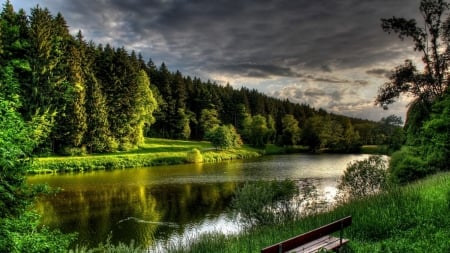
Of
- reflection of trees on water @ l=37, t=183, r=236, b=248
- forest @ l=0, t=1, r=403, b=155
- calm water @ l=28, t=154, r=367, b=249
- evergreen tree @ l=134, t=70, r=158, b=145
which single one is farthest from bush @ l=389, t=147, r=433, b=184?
evergreen tree @ l=134, t=70, r=158, b=145

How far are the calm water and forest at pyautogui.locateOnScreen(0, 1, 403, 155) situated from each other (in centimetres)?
578

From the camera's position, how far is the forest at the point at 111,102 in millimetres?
34744

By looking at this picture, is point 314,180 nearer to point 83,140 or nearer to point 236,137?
point 83,140

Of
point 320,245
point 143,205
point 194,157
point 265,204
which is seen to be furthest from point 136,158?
point 320,245

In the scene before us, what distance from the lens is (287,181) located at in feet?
61.0

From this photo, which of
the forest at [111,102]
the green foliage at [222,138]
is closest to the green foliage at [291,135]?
the forest at [111,102]

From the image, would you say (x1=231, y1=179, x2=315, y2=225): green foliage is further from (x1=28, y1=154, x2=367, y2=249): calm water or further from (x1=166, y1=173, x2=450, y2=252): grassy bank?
(x1=166, y1=173, x2=450, y2=252): grassy bank

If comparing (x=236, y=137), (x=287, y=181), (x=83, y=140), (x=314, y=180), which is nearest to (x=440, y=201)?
(x=287, y=181)

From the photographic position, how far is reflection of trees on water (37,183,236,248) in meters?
19.8

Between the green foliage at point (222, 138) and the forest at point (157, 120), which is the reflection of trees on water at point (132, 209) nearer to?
the forest at point (157, 120)

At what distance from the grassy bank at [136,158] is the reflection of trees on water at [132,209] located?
15.9 meters

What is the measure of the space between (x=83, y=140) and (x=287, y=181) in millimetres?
47243

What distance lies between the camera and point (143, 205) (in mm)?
26422

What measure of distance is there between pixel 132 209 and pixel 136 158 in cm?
3370
